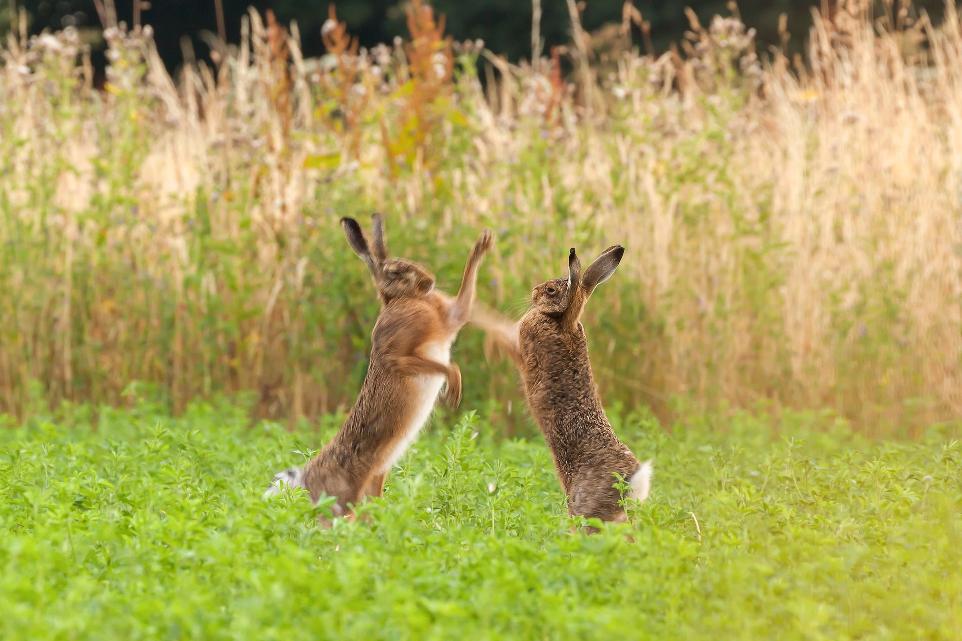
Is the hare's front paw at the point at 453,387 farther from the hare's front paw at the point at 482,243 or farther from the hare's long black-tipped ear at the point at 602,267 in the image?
the hare's long black-tipped ear at the point at 602,267

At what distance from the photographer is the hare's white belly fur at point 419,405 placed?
625 cm

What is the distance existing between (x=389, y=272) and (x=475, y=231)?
140 inches

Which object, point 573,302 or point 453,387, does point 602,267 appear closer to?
point 573,302

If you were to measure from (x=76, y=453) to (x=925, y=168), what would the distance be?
6.27m

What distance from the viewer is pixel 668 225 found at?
10.2 meters

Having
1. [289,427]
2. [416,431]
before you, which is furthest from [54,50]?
[416,431]

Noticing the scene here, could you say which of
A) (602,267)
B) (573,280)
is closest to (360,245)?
(573,280)

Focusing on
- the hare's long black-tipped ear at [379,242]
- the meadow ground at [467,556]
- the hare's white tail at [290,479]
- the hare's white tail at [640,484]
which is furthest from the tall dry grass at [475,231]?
the hare's white tail at [640,484]

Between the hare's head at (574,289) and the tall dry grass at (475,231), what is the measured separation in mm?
3217

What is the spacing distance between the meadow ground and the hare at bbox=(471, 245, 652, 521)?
17 cm

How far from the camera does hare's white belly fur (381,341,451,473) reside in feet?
20.5

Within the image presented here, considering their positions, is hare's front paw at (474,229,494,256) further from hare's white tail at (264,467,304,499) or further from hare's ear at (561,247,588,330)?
hare's white tail at (264,467,304,499)

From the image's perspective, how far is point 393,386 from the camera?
245 inches

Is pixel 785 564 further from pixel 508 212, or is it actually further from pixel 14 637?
pixel 508 212
